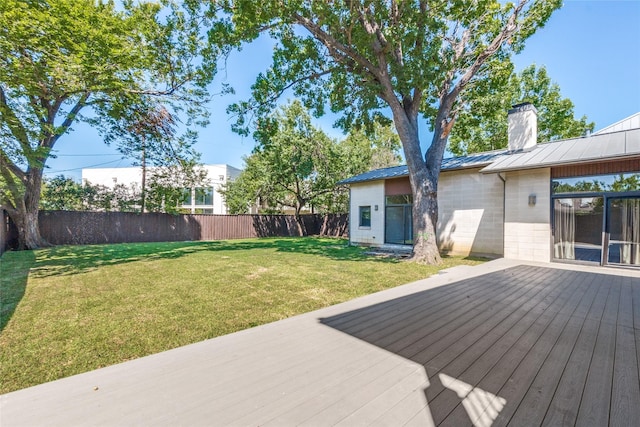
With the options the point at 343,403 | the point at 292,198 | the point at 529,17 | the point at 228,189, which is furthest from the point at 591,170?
the point at 228,189

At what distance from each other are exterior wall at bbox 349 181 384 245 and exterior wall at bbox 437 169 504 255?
2711mm

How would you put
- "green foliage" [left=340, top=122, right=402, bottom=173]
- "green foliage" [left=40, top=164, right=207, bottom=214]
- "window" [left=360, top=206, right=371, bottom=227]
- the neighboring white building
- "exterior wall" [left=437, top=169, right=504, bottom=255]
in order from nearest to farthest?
"exterior wall" [left=437, top=169, right=504, bottom=255], "window" [left=360, top=206, right=371, bottom=227], "green foliage" [left=40, top=164, right=207, bottom=214], "green foliage" [left=340, top=122, right=402, bottom=173], the neighboring white building

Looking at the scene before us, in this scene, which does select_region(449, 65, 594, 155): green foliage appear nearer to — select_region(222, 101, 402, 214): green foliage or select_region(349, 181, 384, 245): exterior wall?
select_region(349, 181, 384, 245): exterior wall

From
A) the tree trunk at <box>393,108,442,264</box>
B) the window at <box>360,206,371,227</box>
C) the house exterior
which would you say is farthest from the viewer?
the window at <box>360,206,371,227</box>

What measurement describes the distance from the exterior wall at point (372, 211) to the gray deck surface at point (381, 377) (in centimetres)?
865

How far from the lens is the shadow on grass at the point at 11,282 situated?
3.70 m

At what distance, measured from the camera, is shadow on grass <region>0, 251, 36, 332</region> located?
370 cm

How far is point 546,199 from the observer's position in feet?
23.9

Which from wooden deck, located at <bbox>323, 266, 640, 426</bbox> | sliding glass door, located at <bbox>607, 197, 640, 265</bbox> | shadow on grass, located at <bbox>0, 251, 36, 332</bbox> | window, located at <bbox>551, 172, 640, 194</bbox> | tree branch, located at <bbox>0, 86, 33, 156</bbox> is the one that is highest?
tree branch, located at <bbox>0, 86, 33, 156</bbox>

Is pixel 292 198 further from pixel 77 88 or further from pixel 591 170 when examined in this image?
pixel 591 170

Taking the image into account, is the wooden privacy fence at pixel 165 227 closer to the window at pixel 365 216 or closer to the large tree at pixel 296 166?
the large tree at pixel 296 166

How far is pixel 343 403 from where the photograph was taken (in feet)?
5.81

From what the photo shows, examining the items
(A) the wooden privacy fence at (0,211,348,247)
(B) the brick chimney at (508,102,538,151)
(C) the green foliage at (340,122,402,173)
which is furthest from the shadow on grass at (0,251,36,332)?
(C) the green foliage at (340,122,402,173)

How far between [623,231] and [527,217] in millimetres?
1838
